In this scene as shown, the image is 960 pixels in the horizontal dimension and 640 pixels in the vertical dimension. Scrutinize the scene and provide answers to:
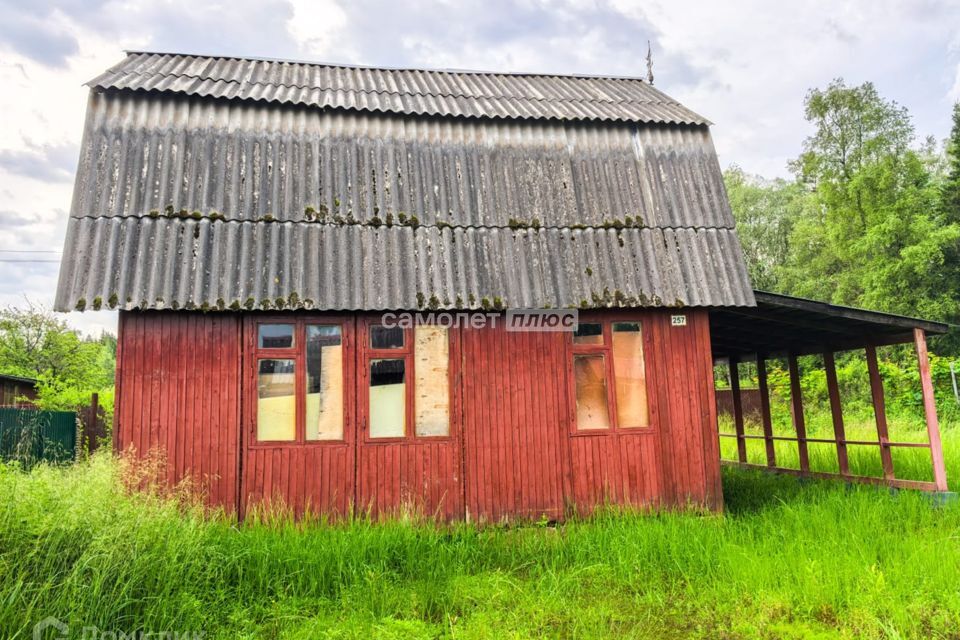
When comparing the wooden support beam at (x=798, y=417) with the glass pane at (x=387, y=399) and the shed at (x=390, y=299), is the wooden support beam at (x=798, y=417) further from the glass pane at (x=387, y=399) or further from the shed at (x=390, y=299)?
the glass pane at (x=387, y=399)

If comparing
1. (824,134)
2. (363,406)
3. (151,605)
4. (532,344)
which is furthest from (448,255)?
(824,134)

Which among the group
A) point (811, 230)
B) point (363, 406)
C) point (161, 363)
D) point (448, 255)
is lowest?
point (363, 406)

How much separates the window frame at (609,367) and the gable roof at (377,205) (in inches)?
15.2

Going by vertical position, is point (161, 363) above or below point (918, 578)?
above

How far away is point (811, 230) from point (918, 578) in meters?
36.2

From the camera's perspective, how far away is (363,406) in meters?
8.50

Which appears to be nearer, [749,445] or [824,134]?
[749,445]

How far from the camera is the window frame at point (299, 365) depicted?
8.32 m

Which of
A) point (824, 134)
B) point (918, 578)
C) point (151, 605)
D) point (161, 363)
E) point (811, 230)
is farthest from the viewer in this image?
point (811, 230)

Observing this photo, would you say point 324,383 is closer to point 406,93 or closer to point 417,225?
point 417,225

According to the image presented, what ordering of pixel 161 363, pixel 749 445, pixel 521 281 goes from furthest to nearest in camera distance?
pixel 749 445 → pixel 521 281 → pixel 161 363

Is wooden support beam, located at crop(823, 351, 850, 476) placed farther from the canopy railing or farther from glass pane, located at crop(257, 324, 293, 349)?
glass pane, located at crop(257, 324, 293, 349)

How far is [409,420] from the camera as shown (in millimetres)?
8594

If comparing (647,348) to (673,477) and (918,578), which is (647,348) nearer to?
(673,477)
